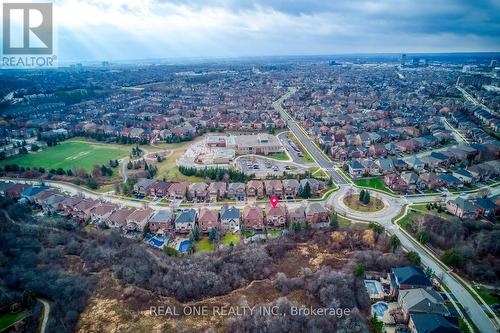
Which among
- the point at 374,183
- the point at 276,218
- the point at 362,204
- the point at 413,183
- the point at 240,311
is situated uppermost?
the point at 413,183

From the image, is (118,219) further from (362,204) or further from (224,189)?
(362,204)

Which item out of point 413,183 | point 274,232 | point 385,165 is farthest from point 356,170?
point 274,232

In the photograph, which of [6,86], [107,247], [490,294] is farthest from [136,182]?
[6,86]

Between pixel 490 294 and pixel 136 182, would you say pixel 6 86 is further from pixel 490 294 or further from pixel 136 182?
pixel 490 294

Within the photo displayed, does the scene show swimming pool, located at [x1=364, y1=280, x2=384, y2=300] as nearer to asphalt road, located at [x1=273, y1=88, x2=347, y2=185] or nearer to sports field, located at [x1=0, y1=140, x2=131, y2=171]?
asphalt road, located at [x1=273, y1=88, x2=347, y2=185]

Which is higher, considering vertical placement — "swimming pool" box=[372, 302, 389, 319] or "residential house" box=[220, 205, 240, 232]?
"residential house" box=[220, 205, 240, 232]

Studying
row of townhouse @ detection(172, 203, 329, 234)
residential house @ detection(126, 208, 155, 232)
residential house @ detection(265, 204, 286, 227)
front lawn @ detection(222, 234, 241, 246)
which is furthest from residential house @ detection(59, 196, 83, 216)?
residential house @ detection(265, 204, 286, 227)
